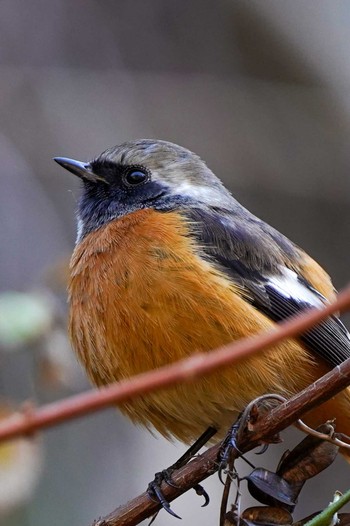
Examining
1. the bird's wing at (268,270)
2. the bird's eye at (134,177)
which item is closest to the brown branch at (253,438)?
the bird's wing at (268,270)

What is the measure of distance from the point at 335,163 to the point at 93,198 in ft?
11.8

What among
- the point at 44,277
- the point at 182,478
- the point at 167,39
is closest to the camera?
the point at 182,478

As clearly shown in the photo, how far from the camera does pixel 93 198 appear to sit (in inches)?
187

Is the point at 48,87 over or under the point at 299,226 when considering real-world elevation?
over

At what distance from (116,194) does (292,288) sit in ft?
3.59

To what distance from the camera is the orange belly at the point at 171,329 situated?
368 cm

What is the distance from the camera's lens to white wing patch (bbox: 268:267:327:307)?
4.13 m

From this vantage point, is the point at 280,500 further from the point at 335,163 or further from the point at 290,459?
the point at 335,163

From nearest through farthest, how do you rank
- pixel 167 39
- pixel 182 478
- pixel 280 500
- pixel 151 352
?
pixel 280 500 < pixel 182 478 < pixel 151 352 < pixel 167 39

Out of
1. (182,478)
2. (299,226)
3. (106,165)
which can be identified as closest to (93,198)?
(106,165)

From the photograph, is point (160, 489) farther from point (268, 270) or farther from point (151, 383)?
point (151, 383)

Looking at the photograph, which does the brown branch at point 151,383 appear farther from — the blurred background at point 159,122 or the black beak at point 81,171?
the blurred background at point 159,122

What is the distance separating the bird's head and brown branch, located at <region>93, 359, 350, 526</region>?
1.52 metres

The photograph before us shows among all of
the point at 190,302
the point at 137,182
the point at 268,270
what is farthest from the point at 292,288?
the point at 137,182
